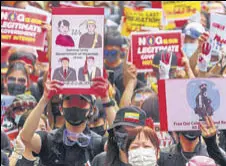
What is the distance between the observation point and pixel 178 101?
31.1 ft

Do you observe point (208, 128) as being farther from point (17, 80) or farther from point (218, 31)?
point (17, 80)

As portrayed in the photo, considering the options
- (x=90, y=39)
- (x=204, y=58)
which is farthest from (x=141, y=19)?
(x=90, y=39)

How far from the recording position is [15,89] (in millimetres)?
13781

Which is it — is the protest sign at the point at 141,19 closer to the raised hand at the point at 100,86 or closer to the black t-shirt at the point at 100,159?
the raised hand at the point at 100,86

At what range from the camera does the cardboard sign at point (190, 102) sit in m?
9.36

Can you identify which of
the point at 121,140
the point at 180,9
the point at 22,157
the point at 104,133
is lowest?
the point at 22,157

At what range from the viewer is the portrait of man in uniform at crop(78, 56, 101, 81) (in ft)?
33.3

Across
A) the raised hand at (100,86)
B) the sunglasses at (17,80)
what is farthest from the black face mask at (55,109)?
the sunglasses at (17,80)

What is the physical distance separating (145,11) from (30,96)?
3.01m

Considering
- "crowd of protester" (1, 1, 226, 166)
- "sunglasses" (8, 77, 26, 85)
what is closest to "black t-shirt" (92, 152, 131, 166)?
"crowd of protester" (1, 1, 226, 166)

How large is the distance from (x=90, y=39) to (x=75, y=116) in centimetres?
67

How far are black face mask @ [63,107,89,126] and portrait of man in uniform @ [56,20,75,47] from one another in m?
0.55

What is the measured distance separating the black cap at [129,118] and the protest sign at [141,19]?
5026 millimetres

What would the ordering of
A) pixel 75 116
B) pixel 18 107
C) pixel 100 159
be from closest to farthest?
pixel 100 159 < pixel 75 116 < pixel 18 107
